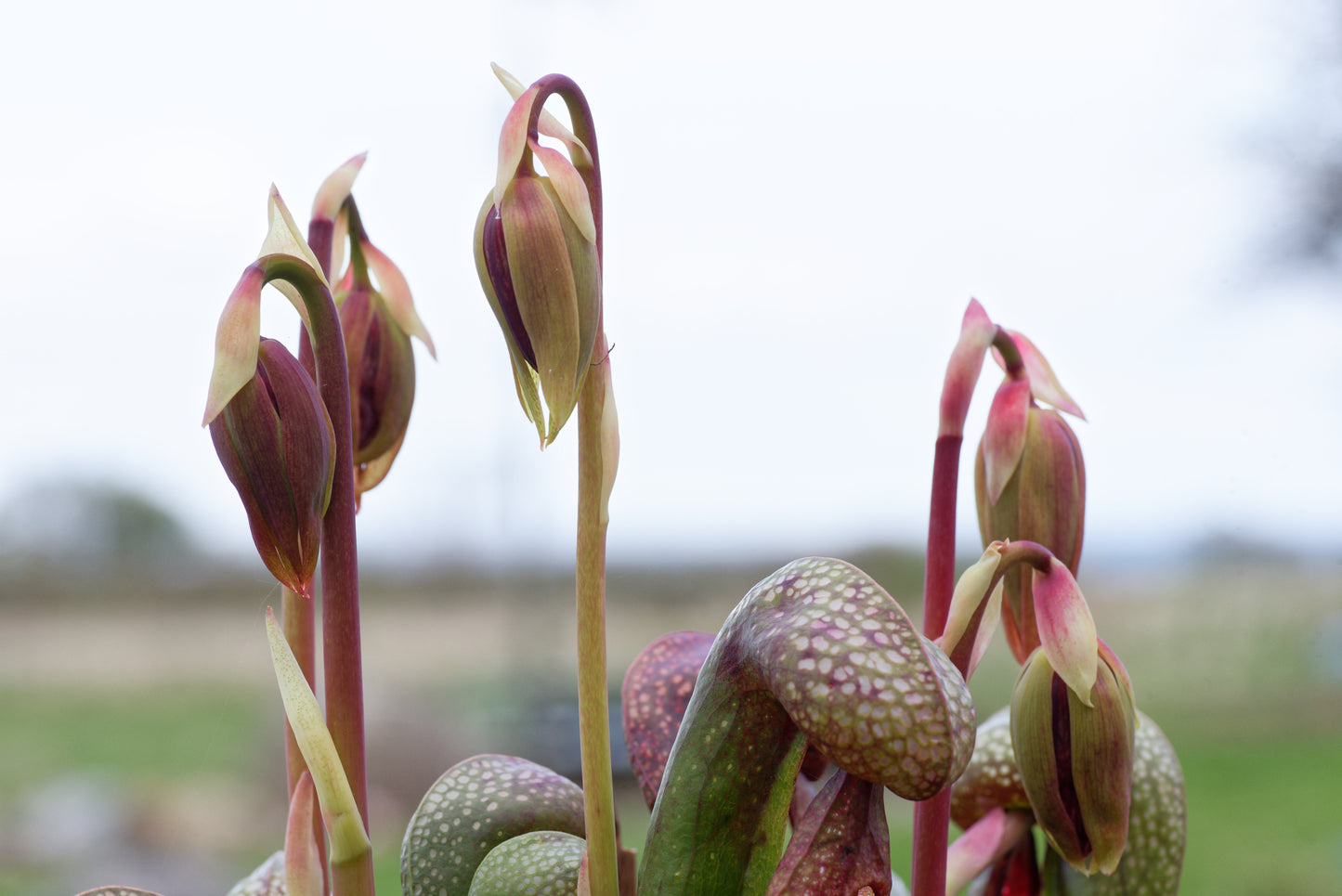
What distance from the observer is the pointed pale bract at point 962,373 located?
0.73 ft

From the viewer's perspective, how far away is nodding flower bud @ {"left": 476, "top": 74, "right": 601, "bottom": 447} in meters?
0.18

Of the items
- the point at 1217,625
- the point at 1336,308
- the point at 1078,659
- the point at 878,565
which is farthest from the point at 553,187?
the point at 1217,625

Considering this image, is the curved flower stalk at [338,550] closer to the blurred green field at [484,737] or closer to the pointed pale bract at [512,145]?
the pointed pale bract at [512,145]

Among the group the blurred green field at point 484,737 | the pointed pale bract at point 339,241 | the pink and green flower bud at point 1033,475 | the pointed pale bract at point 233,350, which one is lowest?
the blurred green field at point 484,737

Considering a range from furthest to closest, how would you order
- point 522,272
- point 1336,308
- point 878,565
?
point 878,565
point 1336,308
point 522,272

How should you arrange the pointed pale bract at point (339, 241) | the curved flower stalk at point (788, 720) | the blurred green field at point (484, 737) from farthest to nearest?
the blurred green field at point (484, 737) < the pointed pale bract at point (339, 241) < the curved flower stalk at point (788, 720)

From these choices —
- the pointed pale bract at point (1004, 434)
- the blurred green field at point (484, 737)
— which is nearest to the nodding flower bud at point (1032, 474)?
the pointed pale bract at point (1004, 434)

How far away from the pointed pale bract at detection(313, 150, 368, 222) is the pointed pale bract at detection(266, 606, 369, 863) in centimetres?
10

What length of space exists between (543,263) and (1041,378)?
129mm

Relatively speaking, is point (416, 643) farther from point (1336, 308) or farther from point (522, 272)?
point (522, 272)

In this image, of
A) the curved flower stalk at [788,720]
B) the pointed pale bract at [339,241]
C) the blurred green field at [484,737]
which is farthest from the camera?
the blurred green field at [484,737]

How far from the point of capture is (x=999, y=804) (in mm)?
276

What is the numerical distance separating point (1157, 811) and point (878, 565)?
40.9 inches

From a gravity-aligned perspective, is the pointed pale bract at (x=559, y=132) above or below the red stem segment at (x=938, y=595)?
above
